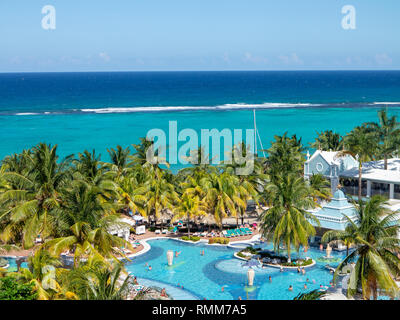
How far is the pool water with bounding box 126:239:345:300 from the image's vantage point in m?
26.1

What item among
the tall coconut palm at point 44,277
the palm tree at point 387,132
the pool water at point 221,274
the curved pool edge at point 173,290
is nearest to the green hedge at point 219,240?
the pool water at point 221,274

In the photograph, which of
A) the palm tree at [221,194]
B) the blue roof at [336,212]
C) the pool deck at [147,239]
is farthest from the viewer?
the palm tree at [221,194]

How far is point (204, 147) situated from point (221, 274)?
50.8 ft

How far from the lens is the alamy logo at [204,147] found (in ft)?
126

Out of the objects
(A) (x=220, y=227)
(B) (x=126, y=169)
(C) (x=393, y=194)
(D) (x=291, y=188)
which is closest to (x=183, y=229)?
(A) (x=220, y=227)

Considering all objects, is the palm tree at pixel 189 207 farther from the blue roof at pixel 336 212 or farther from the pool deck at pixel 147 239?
the blue roof at pixel 336 212

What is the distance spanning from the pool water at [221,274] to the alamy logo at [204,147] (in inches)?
309

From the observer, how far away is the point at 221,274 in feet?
93.7

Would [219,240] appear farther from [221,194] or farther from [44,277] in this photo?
[44,277]

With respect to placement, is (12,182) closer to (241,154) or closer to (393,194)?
(241,154)

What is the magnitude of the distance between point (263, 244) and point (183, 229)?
7.24 metres

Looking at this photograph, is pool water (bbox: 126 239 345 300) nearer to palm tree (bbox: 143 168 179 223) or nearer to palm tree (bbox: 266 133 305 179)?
palm tree (bbox: 143 168 179 223)

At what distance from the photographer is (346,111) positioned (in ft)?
416

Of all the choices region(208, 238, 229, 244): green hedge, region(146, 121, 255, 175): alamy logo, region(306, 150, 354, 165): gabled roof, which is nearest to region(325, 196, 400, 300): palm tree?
region(208, 238, 229, 244): green hedge
